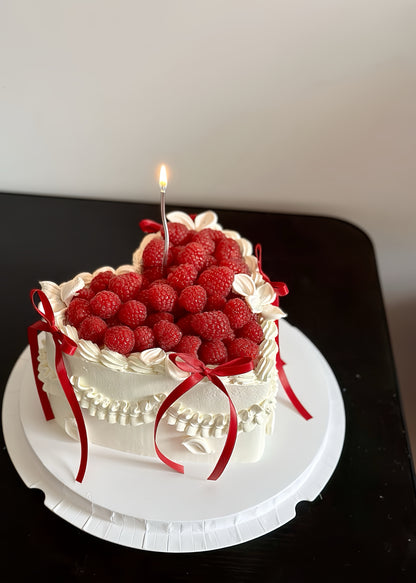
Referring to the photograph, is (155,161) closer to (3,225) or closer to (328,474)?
(3,225)

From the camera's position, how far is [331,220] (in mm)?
1661

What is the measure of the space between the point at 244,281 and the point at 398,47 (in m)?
0.71

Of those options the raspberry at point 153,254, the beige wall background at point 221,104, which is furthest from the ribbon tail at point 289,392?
the beige wall background at point 221,104

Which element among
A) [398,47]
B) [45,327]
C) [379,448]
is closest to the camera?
[45,327]

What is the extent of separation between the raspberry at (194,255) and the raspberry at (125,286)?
0.10m

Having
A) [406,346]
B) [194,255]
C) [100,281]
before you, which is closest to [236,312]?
[194,255]

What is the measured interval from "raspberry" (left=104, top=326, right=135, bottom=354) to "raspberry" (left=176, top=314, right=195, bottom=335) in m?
0.09

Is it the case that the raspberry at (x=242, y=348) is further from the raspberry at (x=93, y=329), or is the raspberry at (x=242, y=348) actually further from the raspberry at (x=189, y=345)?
the raspberry at (x=93, y=329)

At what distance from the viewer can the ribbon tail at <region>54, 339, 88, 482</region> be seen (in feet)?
3.26

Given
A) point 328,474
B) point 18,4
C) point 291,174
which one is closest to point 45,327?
point 328,474

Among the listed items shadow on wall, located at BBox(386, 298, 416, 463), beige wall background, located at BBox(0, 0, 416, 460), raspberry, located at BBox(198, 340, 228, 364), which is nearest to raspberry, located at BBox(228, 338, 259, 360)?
raspberry, located at BBox(198, 340, 228, 364)

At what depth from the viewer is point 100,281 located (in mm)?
1051

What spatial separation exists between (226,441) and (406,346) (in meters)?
1.06

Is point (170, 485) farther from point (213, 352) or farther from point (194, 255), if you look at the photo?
point (194, 255)
